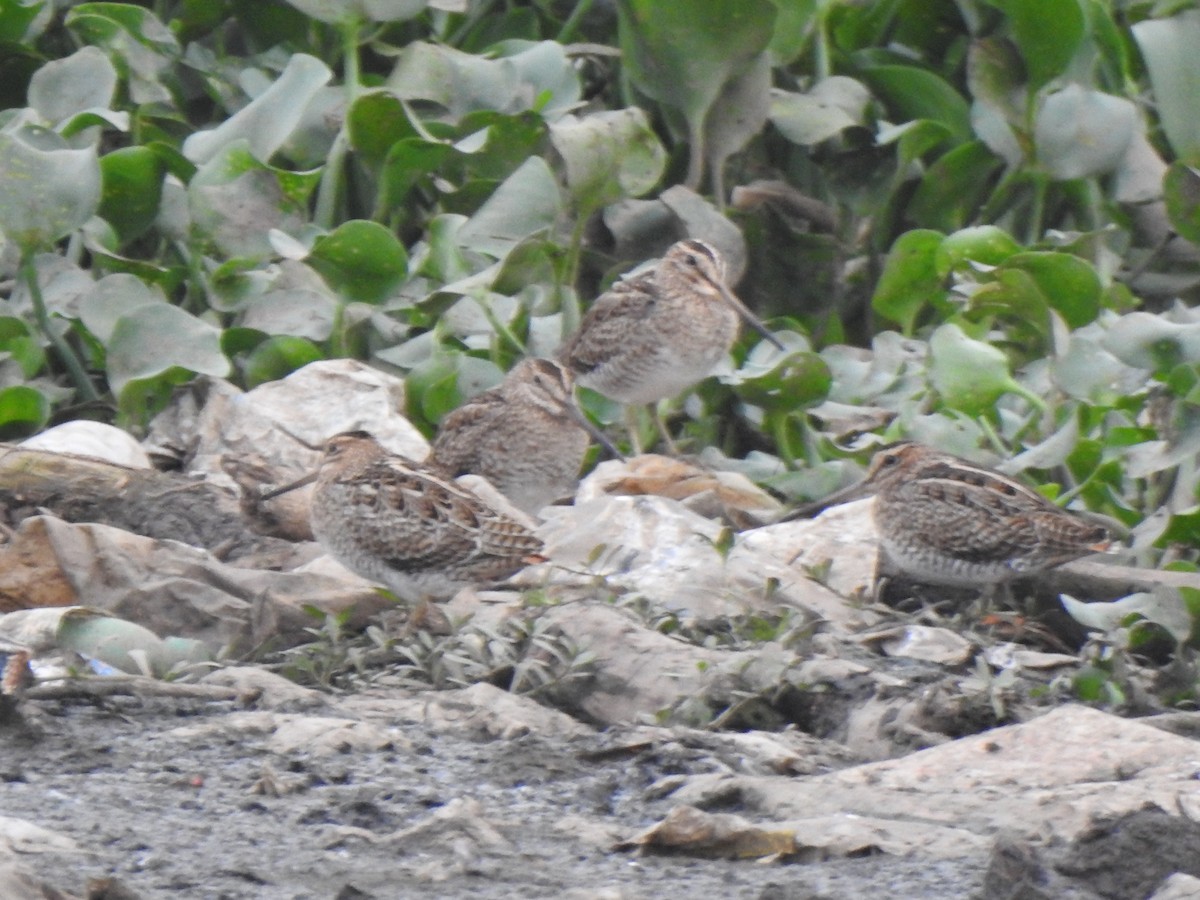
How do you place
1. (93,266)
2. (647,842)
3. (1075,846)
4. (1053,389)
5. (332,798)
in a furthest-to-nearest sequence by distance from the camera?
(93,266) → (1053,389) → (332,798) → (647,842) → (1075,846)

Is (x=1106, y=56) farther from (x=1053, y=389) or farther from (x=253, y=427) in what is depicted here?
(x=253, y=427)

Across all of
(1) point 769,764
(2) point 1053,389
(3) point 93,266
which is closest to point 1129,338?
(2) point 1053,389

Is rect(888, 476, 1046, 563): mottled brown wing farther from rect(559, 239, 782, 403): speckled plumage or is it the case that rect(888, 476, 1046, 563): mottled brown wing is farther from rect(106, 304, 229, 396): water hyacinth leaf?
rect(106, 304, 229, 396): water hyacinth leaf

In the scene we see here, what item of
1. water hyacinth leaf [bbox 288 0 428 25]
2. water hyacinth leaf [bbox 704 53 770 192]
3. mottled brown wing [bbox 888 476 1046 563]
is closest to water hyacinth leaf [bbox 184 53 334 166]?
water hyacinth leaf [bbox 288 0 428 25]

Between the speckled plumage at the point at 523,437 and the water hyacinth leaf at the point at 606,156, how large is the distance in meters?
0.90

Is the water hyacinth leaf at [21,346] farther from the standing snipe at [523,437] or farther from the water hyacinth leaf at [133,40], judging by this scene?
the water hyacinth leaf at [133,40]

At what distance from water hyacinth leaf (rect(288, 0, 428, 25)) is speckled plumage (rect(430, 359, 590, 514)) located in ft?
5.93

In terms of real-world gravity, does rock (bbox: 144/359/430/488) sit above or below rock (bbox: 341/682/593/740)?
below

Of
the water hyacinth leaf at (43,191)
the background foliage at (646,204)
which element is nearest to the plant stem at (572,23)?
the background foliage at (646,204)

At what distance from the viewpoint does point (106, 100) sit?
26.8ft

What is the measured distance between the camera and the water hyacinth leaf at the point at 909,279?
7.98 meters

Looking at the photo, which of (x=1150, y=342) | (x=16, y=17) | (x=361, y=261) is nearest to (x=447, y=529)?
(x=361, y=261)

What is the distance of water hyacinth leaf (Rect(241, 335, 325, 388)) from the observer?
774 cm

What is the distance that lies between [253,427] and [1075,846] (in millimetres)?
4261
